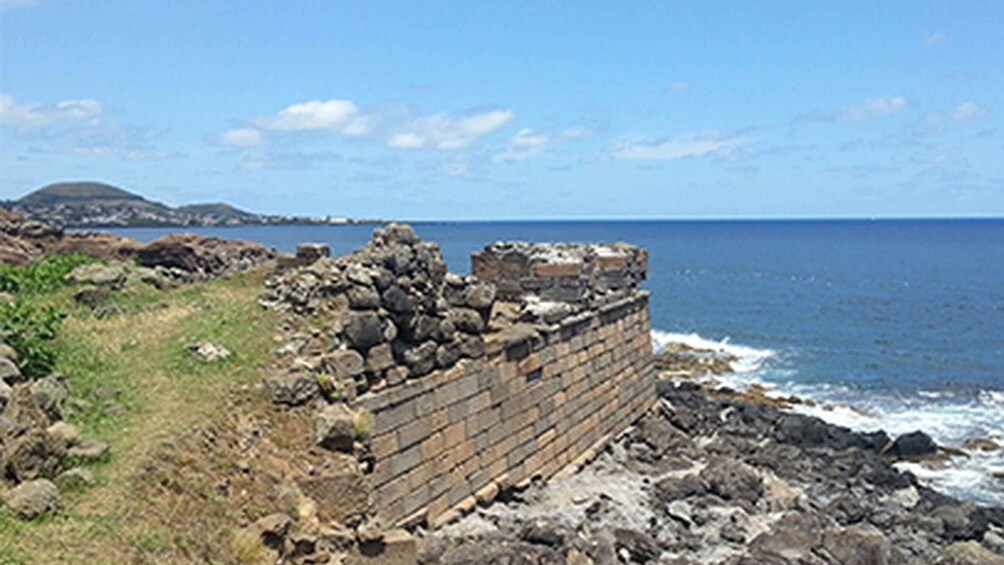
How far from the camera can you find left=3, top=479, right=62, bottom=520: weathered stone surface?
24.9 ft

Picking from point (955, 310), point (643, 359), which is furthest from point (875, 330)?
point (643, 359)

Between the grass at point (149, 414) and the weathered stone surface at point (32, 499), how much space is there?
0.12m

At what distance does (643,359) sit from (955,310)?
140 ft

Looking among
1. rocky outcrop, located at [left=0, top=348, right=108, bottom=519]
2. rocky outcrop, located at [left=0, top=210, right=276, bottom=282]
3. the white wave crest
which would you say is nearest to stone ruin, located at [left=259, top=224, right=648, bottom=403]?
rocky outcrop, located at [left=0, top=348, right=108, bottom=519]

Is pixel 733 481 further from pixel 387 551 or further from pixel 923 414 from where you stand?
pixel 923 414

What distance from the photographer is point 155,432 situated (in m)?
10.1

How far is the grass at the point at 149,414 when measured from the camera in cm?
745

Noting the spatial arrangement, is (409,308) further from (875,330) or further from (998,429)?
(875,330)

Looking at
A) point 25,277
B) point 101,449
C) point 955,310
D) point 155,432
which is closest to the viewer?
point 101,449

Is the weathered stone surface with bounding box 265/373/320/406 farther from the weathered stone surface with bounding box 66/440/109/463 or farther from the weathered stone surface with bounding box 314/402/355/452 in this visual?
the weathered stone surface with bounding box 66/440/109/463

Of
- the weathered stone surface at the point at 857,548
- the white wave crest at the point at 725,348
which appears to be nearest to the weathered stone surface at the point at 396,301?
the weathered stone surface at the point at 857,548

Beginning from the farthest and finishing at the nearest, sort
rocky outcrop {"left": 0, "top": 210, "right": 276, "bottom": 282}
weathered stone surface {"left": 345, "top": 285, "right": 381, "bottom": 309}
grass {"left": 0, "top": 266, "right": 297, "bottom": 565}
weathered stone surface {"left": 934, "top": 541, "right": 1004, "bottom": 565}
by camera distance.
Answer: rocky outcrop {"left": 0, "top": 210, "right": 276, "bottom": 282} < weathered stone surface {"left": 934, "top": 541, "right": 1004, "bottom": 565} < weathered stone surface {"left": 345, "top": 285, "right": 381, "bottom": 309} < grass {"left": 0, "top": 266, "right": 297, "bottom": 565}

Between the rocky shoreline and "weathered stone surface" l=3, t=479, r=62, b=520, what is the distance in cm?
563

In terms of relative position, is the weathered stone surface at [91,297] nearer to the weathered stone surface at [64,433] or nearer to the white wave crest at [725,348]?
the weathered stone surface at [64,433]
